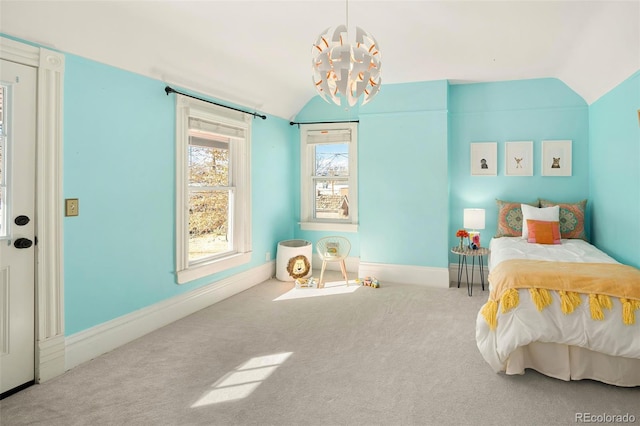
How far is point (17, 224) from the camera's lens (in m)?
2.34

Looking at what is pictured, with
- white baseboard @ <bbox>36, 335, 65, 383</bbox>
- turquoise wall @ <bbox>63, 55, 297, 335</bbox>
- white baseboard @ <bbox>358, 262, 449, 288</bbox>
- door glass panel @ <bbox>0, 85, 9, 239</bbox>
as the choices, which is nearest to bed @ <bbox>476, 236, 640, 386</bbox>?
white baseboard @ <bbox>358, 262, 449, 288</bbox>

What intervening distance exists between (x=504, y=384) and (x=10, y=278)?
10.4 feet

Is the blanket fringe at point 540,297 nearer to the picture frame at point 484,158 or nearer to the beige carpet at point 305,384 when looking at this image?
the beige carpet at point 305,384

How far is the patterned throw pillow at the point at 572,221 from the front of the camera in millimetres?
4184

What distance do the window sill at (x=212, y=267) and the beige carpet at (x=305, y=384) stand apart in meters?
0.43

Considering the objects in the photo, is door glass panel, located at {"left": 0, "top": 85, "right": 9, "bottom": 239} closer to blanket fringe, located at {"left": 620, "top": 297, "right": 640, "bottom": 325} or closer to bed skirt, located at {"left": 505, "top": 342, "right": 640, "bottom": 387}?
bed skirt, located at {"left": 505, "top": 342, "right": 640, "bottom": 387}

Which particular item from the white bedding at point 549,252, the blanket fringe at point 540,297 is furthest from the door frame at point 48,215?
the white bedding at point 549,252

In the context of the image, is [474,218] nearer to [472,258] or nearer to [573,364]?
[472,258]

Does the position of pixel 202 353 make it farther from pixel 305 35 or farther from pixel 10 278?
pixel 305 35

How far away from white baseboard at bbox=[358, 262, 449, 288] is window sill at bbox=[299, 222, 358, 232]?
0.60 meters

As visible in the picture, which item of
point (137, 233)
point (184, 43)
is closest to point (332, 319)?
point (137, 233)

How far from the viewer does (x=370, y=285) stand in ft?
15.5

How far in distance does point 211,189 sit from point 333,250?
70.6 inches

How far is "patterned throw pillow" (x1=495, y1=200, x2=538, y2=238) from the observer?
4.45 m
